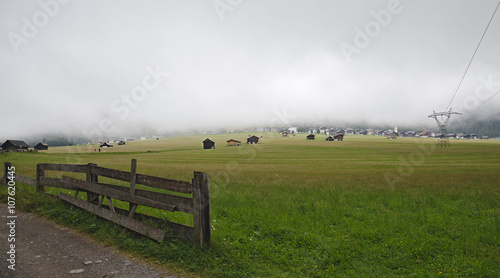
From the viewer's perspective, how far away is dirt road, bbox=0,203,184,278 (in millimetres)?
5689

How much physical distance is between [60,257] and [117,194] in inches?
84.6

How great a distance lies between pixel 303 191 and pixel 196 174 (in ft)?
34.5

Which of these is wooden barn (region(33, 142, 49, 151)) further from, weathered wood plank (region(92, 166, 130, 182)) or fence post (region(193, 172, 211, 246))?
fence post (region(193, 172, 211, 246))

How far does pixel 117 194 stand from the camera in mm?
8172

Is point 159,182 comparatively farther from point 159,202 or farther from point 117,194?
point 117,194

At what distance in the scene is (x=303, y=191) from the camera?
1612 cm

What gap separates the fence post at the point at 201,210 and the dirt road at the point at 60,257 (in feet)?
4.10

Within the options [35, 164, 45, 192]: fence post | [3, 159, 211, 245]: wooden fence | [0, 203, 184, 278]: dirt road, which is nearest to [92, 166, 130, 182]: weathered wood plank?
[3, 159, 211, 245]: wooden fence

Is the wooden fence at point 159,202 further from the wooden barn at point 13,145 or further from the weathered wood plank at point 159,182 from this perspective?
the wooden barn at point 13,145

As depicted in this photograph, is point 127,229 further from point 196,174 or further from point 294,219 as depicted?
point 294,219

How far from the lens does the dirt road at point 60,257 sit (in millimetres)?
5689

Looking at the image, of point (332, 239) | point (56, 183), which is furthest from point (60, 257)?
point (332, 239)

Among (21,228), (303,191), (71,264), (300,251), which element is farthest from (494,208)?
(21,228)

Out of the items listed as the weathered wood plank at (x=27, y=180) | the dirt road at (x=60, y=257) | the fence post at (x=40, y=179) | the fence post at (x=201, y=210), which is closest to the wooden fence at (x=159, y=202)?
the fence post at (x=201, y=210)
